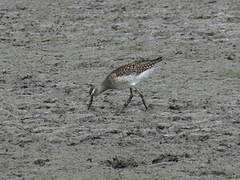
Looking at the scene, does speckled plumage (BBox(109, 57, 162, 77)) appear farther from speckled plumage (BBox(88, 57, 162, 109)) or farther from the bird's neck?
the bird's neck

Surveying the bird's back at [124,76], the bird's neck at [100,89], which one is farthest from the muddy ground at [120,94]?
the bird's back at [124,76]

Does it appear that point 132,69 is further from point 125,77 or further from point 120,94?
A: point 120,94

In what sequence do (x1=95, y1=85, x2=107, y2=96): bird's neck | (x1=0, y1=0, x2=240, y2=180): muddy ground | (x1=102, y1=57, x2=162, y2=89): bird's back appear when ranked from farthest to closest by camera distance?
(x1=95, y1=85, x2=107, y2=96): bird's neck < (x1=102, y1=57, x2=162, y2=89): bird's back < (x1=0, y1=0, x2=240, y2=180): muddy ground

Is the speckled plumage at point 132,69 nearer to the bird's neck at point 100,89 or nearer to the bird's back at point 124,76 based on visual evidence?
the bird's back at point 124,76

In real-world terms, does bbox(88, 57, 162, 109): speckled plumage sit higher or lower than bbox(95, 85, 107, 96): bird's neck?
higher

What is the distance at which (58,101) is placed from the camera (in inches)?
495

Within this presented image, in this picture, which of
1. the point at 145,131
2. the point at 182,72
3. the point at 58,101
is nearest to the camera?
the point at 145,131

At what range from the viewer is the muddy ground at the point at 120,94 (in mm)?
9466

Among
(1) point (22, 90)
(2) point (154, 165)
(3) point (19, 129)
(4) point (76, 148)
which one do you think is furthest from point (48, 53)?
(2) point (154, 165)

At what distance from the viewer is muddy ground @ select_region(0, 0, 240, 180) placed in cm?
947

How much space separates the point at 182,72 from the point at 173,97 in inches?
74.3

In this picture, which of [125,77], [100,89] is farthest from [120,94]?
[125,77]

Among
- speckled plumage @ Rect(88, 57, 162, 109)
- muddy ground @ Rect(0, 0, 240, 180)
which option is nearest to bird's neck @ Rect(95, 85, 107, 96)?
speckled plumage @ Rect(88, 57, 162, 109)

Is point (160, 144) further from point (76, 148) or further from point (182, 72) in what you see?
point (182, 72)
